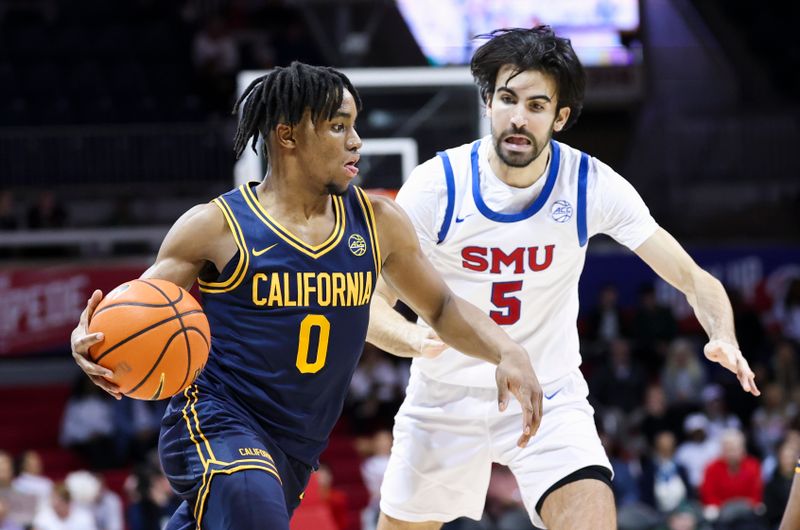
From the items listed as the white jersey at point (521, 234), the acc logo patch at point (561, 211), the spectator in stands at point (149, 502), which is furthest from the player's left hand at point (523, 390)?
the spectator in stands at point (149, 502)

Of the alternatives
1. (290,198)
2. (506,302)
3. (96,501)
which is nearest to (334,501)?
(96,501)

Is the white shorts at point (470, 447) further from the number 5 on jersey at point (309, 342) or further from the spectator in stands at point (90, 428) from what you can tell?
the spectator in stands at point (90, 428)

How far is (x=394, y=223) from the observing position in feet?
16.0

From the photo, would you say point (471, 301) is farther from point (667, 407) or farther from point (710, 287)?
point (667, 407)

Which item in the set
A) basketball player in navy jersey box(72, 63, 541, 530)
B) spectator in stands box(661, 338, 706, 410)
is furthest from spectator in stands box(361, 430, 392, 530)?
basketball player in navy jersey box(72, 63, 541, 530)

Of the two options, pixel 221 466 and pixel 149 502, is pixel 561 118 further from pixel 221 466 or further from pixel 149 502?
pixel 149 502

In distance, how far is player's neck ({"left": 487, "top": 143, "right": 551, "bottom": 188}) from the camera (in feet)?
17.9

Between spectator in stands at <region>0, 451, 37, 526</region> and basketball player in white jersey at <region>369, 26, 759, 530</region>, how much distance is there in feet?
26.1

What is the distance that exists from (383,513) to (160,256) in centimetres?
188

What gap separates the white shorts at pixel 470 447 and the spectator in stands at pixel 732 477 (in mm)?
8531

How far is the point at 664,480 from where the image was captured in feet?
45.8

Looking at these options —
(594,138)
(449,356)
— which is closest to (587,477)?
(449,356)

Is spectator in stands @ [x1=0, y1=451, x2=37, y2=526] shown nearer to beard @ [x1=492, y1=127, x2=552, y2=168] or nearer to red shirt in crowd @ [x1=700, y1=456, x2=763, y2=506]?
red shirt in crowd @ [x1=700, y1=456, x2=763, y2=506]

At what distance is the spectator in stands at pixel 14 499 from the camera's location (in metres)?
12.5
